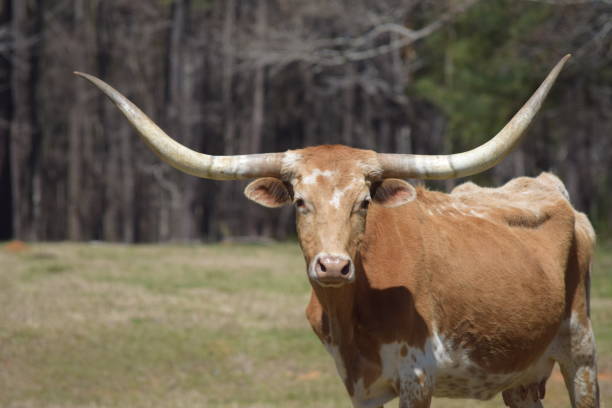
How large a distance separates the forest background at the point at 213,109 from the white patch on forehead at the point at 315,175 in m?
18.9

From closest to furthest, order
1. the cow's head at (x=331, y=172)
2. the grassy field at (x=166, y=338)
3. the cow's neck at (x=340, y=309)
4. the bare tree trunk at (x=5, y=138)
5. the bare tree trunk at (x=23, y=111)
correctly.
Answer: the cow's head at (x=331, y=172)
the cow's neck at (x=340, y=309)
the grassy field at (x=166, y=338)
the bare tree trunk at (x=23, y=111)
the bare tree trunk at (x=5, y=138)

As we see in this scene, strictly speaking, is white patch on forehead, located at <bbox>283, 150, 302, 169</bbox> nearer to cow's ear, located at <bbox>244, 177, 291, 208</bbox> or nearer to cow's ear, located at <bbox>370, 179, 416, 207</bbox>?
cow's ear, located at <bbox>244, 177, 291, 208</bbox>

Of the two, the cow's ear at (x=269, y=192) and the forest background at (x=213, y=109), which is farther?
the forest background at (x=213, y=109)

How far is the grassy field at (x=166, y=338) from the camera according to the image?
891cm

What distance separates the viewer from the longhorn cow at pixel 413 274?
4.96 m

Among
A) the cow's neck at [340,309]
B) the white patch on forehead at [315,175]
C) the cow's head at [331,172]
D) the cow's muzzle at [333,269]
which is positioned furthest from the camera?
the cow's neck at [340,309]

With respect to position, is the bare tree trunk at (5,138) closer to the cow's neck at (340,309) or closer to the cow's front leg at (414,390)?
the cow's neck at (340,309)

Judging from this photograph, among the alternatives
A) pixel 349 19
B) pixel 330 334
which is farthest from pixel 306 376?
pixel 349 19

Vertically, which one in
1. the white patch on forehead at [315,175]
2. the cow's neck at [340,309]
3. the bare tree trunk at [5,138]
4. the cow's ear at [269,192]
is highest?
the white patch on forehead at [315,175]

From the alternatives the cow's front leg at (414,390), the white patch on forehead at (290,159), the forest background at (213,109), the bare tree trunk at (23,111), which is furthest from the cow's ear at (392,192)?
the bare tree trunk at (23,111)

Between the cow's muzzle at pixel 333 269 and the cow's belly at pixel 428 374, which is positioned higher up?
the cow's muzzle at pixel 333 269

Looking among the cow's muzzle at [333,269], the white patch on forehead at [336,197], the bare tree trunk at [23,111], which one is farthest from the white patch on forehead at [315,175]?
the bare tree trunk at [23,111]

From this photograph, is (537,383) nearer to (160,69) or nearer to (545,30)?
(545,30)

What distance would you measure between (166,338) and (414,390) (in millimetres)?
6838
